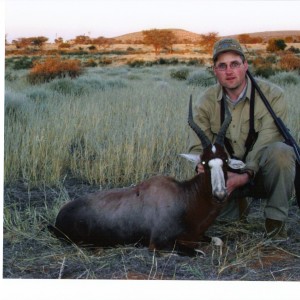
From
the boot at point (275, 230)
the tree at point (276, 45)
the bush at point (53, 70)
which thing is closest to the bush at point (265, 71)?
the tree at point (276, 45)

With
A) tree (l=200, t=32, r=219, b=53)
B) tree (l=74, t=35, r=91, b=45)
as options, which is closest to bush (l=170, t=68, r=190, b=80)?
tree (l=200, t=32, r=219, b=53)

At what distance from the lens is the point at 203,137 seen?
4367mm

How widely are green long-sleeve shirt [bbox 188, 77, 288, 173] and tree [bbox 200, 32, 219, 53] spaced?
1048 mm

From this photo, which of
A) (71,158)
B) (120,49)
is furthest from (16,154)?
(120,49)

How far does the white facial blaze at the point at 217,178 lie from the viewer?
412 centimetres

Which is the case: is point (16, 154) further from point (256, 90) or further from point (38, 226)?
point (256, 90)

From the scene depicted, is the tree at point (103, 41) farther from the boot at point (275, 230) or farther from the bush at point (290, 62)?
the bush at point (290, 62)

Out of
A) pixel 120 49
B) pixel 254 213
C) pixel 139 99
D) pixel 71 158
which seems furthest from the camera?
pixel 139 99

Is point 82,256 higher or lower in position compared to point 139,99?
lower

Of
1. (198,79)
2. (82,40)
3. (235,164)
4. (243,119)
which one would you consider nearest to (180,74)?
(198,79)

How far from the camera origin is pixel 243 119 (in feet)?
16.8

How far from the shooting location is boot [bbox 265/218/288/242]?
15.6 feet

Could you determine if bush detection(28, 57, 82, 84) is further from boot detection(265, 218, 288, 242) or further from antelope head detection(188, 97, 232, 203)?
boot detection(265, 218, 288, 242)
